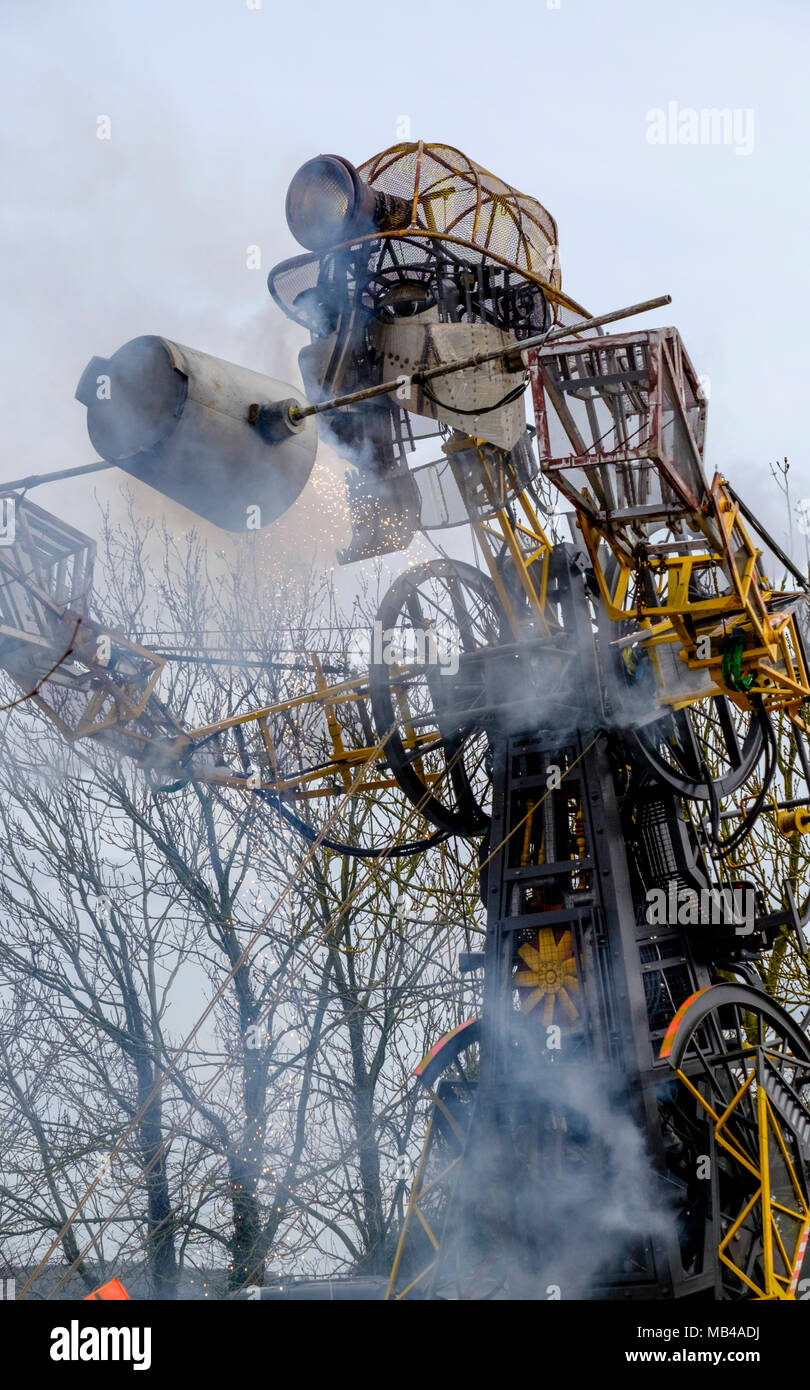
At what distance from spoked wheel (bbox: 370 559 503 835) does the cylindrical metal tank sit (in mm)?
2364

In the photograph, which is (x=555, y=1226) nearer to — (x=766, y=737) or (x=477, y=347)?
(x=766, y=737)

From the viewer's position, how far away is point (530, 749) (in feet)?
32.3

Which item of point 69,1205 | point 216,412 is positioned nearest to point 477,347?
point 216,412

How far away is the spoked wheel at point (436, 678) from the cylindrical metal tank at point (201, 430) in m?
2.36

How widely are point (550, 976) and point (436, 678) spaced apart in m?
2.47

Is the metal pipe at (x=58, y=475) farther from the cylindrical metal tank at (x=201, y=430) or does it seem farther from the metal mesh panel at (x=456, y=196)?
the metal mesh panel at (x=456, y=196)

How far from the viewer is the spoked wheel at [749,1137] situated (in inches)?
329

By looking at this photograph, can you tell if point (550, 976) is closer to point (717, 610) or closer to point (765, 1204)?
point (765, 1204)

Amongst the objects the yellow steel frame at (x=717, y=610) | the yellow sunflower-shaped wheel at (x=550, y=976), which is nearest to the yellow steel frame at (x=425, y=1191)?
the yellow sunflower-shaped wheel at (x=550, y=976)

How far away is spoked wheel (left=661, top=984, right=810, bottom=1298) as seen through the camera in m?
8.36

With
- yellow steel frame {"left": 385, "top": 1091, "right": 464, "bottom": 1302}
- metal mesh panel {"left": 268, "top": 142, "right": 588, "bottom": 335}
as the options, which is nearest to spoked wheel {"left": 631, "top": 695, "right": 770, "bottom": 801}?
yellow steel frame {"left": 385, "top": 1091, "right": 464, "bottom": 1302}

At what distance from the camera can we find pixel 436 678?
9.73m

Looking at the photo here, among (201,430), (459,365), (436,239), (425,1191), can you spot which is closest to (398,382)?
(459,365)
